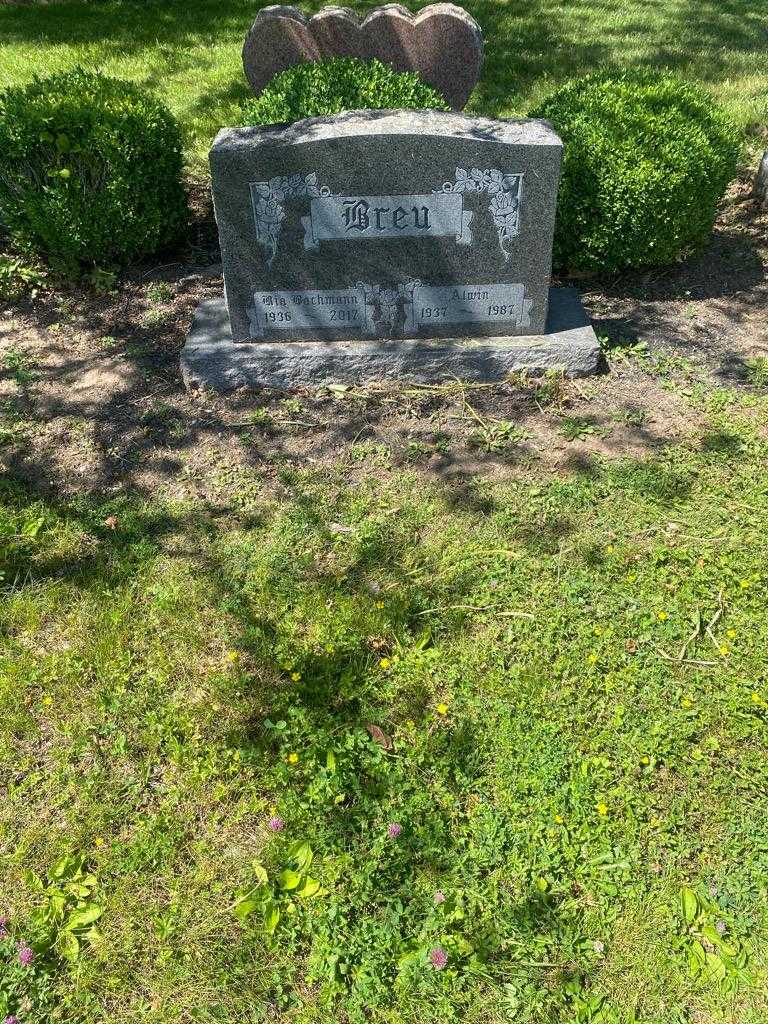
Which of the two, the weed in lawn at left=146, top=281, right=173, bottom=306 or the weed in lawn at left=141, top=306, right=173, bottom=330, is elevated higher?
the weed in lawn at left=146, top=281, right=173, bottom=306

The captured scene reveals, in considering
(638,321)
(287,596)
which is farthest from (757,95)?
(287,596)

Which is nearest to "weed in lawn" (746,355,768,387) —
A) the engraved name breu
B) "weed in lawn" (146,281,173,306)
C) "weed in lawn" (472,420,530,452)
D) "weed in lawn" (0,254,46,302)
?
"weed in lawn" (472,420,530,452)

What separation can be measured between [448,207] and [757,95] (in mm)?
5903

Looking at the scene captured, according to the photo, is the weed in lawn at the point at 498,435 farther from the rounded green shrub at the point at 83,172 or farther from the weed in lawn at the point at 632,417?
the rounded green shrub at the point at 83,172

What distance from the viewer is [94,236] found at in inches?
230

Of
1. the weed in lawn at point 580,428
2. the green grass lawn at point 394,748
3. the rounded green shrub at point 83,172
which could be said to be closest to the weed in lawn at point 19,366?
Result: the rounded green shrub at point 83,172

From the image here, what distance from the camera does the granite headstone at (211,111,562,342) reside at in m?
4.37

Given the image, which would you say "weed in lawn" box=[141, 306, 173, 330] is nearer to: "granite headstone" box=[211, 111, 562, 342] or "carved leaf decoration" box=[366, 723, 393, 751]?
"granite headstone" box=[211, 111, 562, 342]

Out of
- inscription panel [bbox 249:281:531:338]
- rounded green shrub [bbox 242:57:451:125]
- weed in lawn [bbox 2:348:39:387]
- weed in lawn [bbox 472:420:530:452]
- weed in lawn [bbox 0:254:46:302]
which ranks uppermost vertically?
rounded green shrub [bbox 242:57:451:125]

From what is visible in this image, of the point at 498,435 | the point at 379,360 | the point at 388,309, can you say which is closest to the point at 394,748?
the point at 498,435

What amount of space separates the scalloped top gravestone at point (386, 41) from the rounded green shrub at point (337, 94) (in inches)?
42.9

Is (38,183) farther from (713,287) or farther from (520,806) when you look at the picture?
(520,806)

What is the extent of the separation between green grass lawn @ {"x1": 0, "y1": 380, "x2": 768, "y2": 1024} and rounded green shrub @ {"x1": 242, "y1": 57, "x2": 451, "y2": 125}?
2849 millimetres

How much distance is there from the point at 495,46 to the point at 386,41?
3242 millimetres
